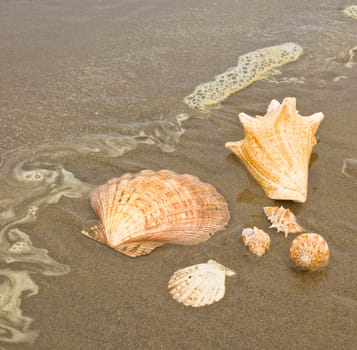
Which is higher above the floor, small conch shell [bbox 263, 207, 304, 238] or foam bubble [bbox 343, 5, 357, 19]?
foam bubble [bbox 343, 5, 357, 19]

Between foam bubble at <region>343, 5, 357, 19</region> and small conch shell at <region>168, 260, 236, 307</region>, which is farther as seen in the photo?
foam bubble at <region>343, 5, 357, 19</region>

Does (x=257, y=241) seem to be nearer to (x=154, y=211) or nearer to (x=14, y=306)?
(x=154, y=211)

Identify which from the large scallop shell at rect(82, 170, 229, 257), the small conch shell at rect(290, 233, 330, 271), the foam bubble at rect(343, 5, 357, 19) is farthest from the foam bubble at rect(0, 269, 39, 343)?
the foam bubble at rect(343, 5, 357, 19)

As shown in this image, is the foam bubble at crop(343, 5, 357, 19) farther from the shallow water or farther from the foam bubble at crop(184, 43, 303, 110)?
the foam bubble at crop(184, 43, 303, 110)

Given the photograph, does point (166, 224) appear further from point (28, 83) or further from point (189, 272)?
point (28, 83)

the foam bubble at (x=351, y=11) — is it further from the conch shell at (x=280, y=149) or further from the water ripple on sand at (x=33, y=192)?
the water ripple on sand at (x=33, y=192)

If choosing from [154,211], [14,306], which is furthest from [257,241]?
[14,306]
